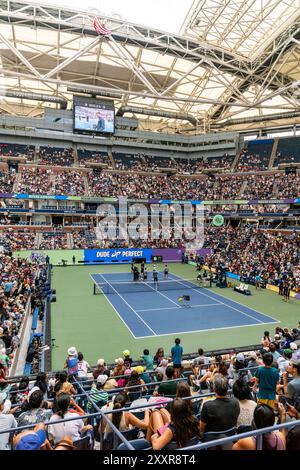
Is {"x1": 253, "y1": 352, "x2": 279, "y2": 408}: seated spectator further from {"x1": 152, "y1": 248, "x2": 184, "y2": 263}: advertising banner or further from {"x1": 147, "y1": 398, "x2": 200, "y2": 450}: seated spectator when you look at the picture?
{"x1": 152, "y1": 248, "x2": 184, "y2": 263}: advertising banner

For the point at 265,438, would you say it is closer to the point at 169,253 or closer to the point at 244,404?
the point at 244,404

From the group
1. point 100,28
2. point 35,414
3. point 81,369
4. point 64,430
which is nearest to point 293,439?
point 64,430

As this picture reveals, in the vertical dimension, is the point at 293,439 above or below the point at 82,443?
above

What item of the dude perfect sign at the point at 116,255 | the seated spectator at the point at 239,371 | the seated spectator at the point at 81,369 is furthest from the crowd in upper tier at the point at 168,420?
the dude perfect sign at the point at 116,255

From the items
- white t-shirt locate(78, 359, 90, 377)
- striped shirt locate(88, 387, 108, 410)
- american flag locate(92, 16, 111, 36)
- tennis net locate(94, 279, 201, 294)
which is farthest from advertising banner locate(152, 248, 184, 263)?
striped shirt locate(88, 387, 108, 410)
